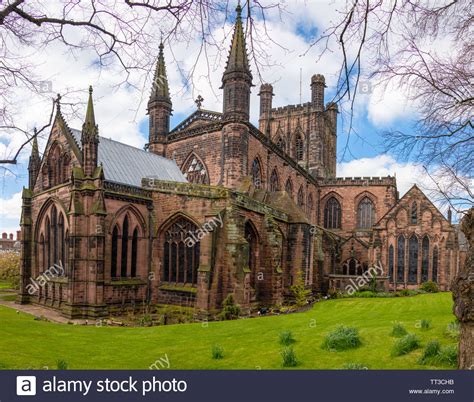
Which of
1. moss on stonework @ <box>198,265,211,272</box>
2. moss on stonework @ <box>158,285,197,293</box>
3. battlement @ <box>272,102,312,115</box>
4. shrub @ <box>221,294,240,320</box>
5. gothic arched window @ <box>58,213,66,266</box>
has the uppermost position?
battlement @ <box>272,102,312,115</box>

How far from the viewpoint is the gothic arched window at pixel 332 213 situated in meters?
48.5

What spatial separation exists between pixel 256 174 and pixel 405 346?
22.2m

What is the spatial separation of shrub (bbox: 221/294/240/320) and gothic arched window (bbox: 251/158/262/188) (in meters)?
12.1

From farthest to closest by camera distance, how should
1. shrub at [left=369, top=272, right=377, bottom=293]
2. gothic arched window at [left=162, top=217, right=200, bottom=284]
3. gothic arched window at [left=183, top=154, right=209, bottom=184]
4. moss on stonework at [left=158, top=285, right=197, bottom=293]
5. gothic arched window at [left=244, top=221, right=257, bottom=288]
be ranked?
shrub at [left=369, top=272, right=377, bottom=293]
gothic arched window at [left=183, top=154, right=209, bottom=184]
gothic arched window at [left=244, top=221, right=257, bottom=288]
gothic arched window at [left=162, top=217, right=200, bottom=284]
moss on stonework at [left=158, top=285, right=197, bottom=293]

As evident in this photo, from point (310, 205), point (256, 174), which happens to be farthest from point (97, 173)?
point (310, 205)

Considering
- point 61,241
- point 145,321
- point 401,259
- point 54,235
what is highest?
point 54,235

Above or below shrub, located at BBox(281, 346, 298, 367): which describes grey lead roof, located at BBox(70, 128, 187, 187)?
above

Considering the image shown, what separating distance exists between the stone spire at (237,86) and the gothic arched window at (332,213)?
25.4 m

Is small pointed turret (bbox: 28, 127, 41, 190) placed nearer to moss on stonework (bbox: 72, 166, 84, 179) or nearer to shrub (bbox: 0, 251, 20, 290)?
moss on stonework (bbox: 72, 166, 84, 179)

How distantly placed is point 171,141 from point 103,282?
15.2 metres

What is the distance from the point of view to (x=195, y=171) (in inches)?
1175

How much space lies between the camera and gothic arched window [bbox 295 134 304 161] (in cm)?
5009

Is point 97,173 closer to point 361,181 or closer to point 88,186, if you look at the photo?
point 88,186

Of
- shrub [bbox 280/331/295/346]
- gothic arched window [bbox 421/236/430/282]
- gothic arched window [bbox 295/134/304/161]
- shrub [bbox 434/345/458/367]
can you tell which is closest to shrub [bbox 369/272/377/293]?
gothic arched window [bbox 421/236/430/282]
